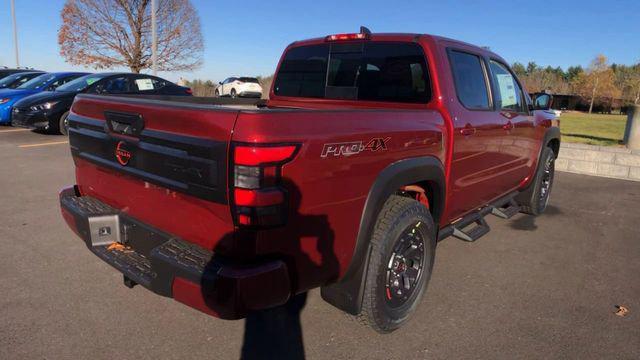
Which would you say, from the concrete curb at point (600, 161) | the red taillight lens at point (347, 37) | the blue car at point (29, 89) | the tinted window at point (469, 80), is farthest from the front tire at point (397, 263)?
the blue car at point (29, 89)

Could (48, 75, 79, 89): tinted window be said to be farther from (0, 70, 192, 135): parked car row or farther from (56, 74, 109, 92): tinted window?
(56, 74, 109, 92): tinted window

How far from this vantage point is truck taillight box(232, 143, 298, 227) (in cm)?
191

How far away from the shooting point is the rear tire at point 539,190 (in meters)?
5.43

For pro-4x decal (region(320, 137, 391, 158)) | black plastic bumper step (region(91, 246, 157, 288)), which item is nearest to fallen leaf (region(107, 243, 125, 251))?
black plastic bumper step (region(91, 246, 157, 288))

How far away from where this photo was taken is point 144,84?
11.4 metres

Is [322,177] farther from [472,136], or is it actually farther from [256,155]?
[472,136]

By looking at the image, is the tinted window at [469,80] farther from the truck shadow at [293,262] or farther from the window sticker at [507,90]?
the truck shadow at [293,262]

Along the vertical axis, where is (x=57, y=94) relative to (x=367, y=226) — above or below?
above

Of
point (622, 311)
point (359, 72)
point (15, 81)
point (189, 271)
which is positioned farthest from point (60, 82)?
point (622, 311)

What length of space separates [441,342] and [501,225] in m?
3.03

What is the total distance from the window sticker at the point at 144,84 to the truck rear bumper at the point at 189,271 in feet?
31.1

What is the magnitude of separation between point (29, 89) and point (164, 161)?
41.0ft

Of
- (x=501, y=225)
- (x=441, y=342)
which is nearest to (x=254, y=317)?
(x=441, y=342)

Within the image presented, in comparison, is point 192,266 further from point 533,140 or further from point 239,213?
point 533,140
